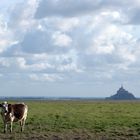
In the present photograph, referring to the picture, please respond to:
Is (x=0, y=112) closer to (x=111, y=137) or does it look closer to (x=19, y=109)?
(x=19, y=109)

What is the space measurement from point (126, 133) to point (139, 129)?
1578mm

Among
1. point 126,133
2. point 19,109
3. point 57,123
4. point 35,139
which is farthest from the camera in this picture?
point 57,123

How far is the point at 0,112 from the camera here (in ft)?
84.3

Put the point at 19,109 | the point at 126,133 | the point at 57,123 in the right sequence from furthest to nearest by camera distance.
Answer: the point at 57,123 → the point at 19,109 → the point at 126,133

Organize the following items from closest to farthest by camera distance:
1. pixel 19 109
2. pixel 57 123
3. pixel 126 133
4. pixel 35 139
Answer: pixel 35 139 → pixel 126 133 → pixel 19 109 → pixel 57 123

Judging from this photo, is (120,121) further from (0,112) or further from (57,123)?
(0,112)

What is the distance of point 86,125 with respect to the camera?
90.2ft

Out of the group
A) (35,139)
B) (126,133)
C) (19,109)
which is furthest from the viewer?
(19,109)

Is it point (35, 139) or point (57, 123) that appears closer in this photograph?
point (35, 139)

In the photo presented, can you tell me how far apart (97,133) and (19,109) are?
4.77 metres

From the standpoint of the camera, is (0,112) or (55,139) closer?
(55,139)

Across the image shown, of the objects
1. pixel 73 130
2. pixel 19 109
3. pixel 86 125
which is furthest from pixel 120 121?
pixel 19 109

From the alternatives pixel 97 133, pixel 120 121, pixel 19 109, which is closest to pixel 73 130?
pixel 97 133

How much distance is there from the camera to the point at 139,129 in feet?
84.3
